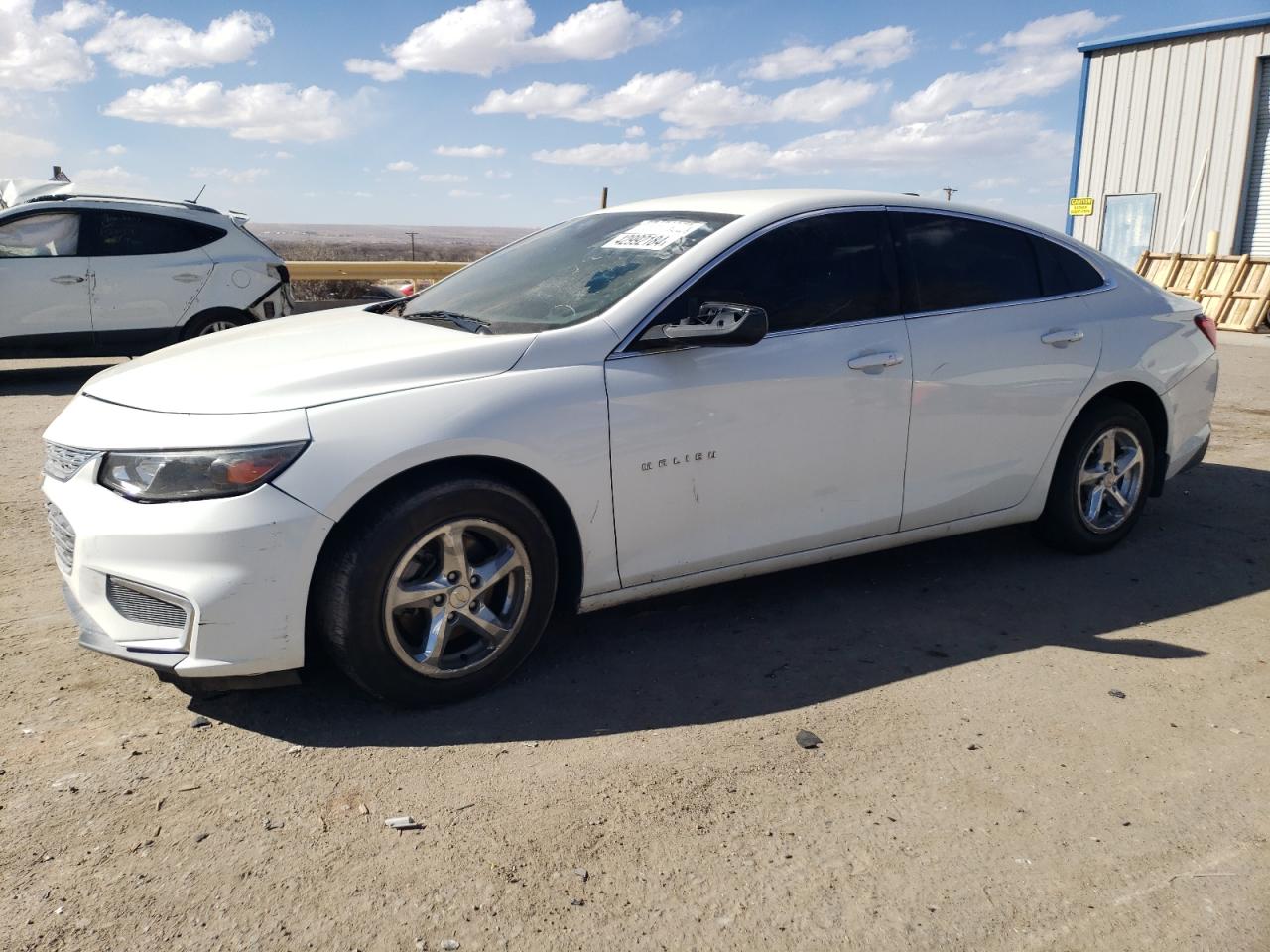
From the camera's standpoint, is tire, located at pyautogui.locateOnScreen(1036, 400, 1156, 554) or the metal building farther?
the metal building

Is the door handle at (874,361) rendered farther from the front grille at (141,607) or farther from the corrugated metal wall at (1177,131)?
the corrugated metal wall at (1177,131)

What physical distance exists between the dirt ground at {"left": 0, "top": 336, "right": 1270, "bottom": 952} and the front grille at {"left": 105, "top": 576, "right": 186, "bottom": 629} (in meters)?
0.38

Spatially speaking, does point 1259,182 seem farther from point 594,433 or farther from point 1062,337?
point 594,433

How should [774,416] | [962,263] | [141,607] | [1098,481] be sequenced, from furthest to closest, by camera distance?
[1098,481], [962,263], [774,416], [141,607]

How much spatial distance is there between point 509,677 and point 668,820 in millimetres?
995

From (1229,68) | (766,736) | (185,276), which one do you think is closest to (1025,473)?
(766,736)

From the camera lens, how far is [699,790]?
2.95 m

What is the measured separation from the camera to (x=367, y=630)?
3.16 meters

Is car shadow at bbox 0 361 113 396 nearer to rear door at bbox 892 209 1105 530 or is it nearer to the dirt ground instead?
the dirt ground

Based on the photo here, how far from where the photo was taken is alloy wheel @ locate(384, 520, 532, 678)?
324 centimetres

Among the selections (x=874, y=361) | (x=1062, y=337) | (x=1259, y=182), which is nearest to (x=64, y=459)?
(x=874, y=361)

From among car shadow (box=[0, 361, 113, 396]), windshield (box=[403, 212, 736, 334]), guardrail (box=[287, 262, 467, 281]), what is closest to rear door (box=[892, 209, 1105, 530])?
windshield (box=[403, 212, 736, 334])

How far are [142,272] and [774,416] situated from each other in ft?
27.4

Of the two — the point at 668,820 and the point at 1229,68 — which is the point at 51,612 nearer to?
the point at 668,820
